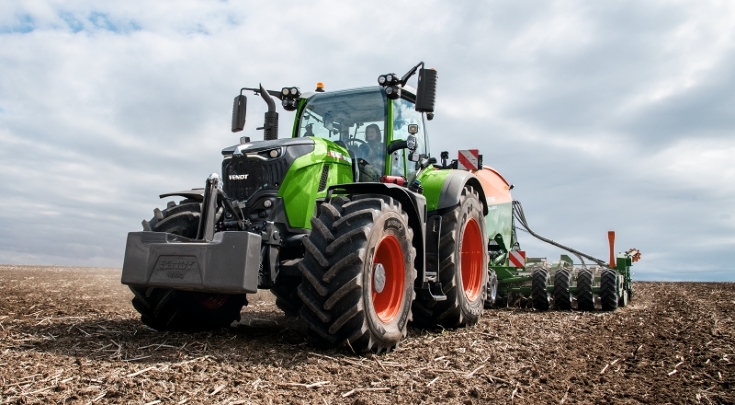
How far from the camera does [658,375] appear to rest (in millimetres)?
5309

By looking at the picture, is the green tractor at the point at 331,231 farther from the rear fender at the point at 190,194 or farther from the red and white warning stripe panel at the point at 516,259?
the red and white warning stripe panel at the point at 516,259

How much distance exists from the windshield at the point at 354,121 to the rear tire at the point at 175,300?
1860 mm

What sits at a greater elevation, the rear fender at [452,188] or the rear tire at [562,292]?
the rear fender at [452,188]

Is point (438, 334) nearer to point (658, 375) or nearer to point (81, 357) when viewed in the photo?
point (658, 375)

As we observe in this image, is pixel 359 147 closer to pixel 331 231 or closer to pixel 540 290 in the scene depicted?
pixel 331 231

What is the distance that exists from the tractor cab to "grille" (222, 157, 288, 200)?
3.82ft

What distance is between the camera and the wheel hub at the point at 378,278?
568 cm

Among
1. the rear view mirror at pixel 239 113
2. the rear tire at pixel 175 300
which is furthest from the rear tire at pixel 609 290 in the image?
the rear tire at pixel 175 300

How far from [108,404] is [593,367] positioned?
404 cm

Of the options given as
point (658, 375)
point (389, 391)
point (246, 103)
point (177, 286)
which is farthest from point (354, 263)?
point (246, 103)

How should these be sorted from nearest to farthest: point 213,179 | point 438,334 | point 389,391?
point 389,391 < point 213,179 < point 438,334

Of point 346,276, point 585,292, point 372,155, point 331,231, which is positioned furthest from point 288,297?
point 585,292

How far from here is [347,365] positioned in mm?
4945

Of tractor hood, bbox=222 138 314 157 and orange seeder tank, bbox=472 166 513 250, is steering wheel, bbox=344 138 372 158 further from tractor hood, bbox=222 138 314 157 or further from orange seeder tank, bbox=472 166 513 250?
orange seeder tank, bbox=472 166 513 250
